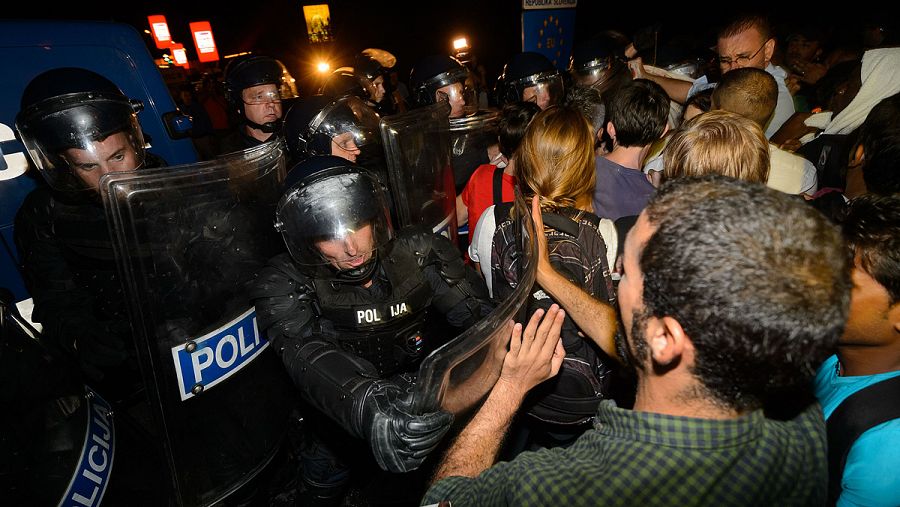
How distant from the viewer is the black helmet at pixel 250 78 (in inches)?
162

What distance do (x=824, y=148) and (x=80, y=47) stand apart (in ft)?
18.3

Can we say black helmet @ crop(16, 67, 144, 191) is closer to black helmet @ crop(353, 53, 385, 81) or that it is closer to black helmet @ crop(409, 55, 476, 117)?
black helmet @ crop(409, 55, 476, 117)

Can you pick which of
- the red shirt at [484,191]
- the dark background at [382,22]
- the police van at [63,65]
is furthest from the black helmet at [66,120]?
the dark background at [382,22]

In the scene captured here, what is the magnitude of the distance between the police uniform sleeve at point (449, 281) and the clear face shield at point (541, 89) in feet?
11.4

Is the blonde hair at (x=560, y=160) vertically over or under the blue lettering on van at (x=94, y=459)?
over

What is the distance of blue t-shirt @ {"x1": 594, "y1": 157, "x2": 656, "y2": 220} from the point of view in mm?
2623

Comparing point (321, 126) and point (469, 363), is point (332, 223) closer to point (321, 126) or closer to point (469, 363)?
point (469, 363)

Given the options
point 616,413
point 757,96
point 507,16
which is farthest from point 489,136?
point 507,16

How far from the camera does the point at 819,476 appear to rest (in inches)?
39.1

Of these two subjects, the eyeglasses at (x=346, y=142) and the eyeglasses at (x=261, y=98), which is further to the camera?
the eyeglasses at (x=261, y=98)

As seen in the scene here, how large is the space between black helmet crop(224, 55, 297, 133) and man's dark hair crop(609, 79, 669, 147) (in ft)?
10.3

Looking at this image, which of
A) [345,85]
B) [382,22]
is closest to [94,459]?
[345,85]

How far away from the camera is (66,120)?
2.42m

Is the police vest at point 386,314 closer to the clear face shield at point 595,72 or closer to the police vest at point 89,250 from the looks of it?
the police vest at point 89,250
